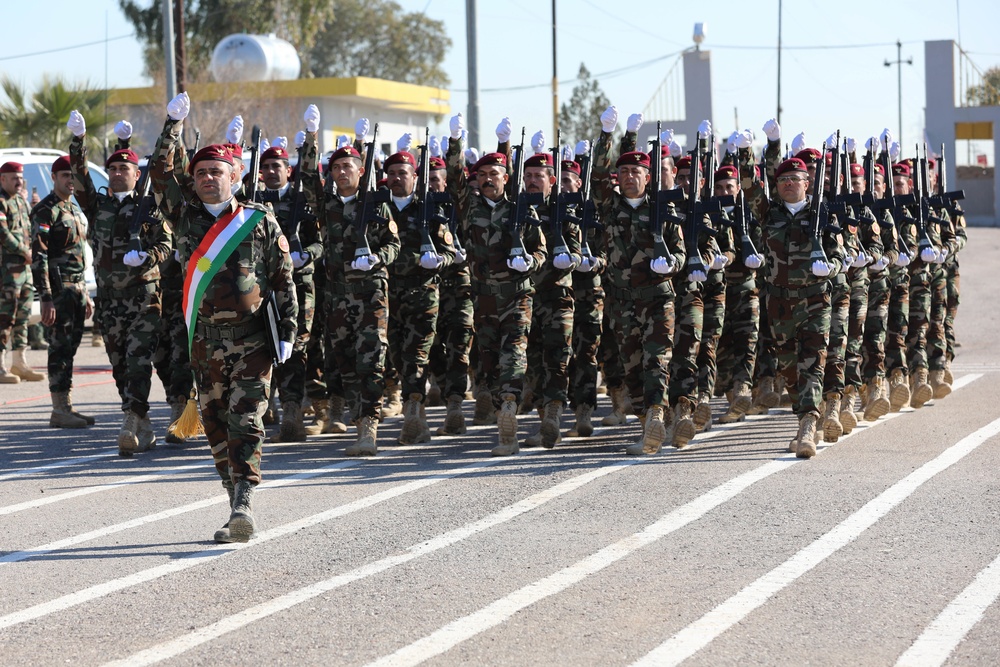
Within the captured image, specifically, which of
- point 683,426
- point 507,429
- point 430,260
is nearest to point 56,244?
point 430,260

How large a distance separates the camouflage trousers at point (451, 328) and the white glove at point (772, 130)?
270 centimetres

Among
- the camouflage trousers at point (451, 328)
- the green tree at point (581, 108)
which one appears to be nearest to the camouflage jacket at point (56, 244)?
the camouflage trousers at point (451, 328)

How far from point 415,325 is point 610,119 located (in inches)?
85.5

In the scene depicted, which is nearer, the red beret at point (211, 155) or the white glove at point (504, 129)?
the red beret at point (211, 155)

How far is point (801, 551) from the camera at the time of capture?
684 centimetres

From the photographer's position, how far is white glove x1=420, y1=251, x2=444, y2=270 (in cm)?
1025

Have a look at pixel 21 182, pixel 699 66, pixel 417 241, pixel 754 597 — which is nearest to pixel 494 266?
pixel 417 241

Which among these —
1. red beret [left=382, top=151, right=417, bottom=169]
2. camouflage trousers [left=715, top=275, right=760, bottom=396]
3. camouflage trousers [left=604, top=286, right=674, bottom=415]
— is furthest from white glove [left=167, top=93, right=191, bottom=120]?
camouflage trousers [left=715, top=275, right=760, bottom=396]

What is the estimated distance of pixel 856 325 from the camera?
34.6 feet

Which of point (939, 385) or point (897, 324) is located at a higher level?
point (897, 324)

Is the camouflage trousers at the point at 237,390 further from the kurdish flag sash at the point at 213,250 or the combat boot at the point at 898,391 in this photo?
the combat boot at the point at 898,391

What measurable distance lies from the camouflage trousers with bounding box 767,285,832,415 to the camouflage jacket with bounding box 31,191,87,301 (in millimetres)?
5790

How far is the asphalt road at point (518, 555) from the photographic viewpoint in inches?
215

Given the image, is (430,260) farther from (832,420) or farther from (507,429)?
(832,420)
